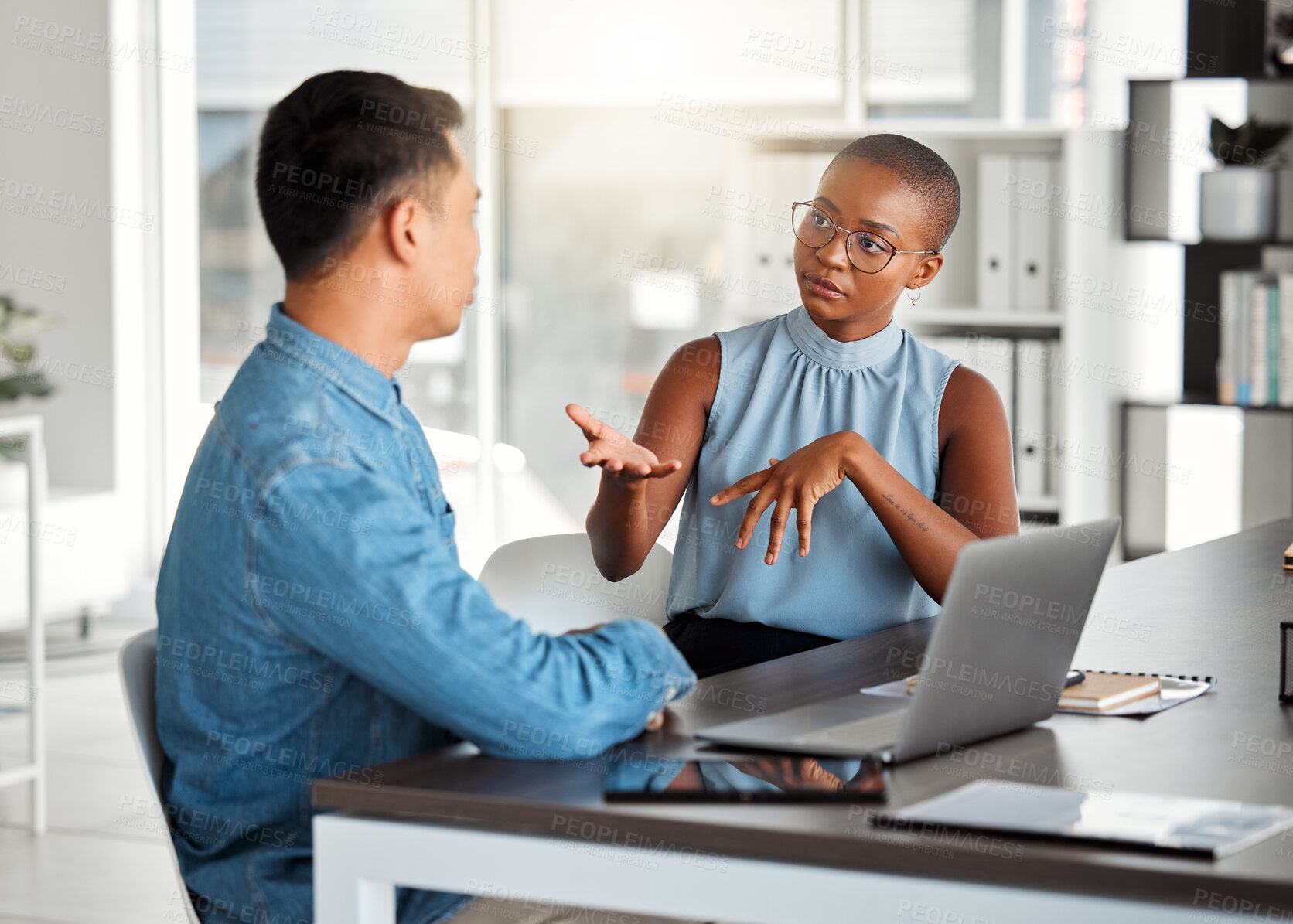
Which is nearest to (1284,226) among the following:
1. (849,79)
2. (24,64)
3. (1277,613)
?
(849,79)

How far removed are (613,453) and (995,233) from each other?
2646mm

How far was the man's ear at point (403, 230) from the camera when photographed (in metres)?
1.21

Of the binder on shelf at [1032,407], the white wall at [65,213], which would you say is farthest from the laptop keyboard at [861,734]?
the white wall at [65,213]

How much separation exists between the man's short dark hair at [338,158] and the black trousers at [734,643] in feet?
2.61

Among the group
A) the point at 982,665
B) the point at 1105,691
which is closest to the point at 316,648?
the point at 982,665

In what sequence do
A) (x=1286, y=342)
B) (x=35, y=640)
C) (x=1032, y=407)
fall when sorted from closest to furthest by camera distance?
(x=35, y=640) < (x=1286, y=342) < (x=1032, y=407)

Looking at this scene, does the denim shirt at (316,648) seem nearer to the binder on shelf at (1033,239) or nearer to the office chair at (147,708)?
the office chair at (147,708)

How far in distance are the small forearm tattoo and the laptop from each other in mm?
387

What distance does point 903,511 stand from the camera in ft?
5.43

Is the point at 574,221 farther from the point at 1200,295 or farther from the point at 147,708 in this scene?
the point at 147,708

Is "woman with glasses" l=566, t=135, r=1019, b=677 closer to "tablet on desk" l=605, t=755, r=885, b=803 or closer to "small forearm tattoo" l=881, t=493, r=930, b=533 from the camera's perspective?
"small forearm tattoo" l=881, t=493, r=930, b=533

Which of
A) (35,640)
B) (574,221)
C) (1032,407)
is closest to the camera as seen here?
(35,640)

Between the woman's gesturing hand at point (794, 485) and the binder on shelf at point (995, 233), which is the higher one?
the binder on shelf at point (995, 233)

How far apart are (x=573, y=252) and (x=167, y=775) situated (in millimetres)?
4203
